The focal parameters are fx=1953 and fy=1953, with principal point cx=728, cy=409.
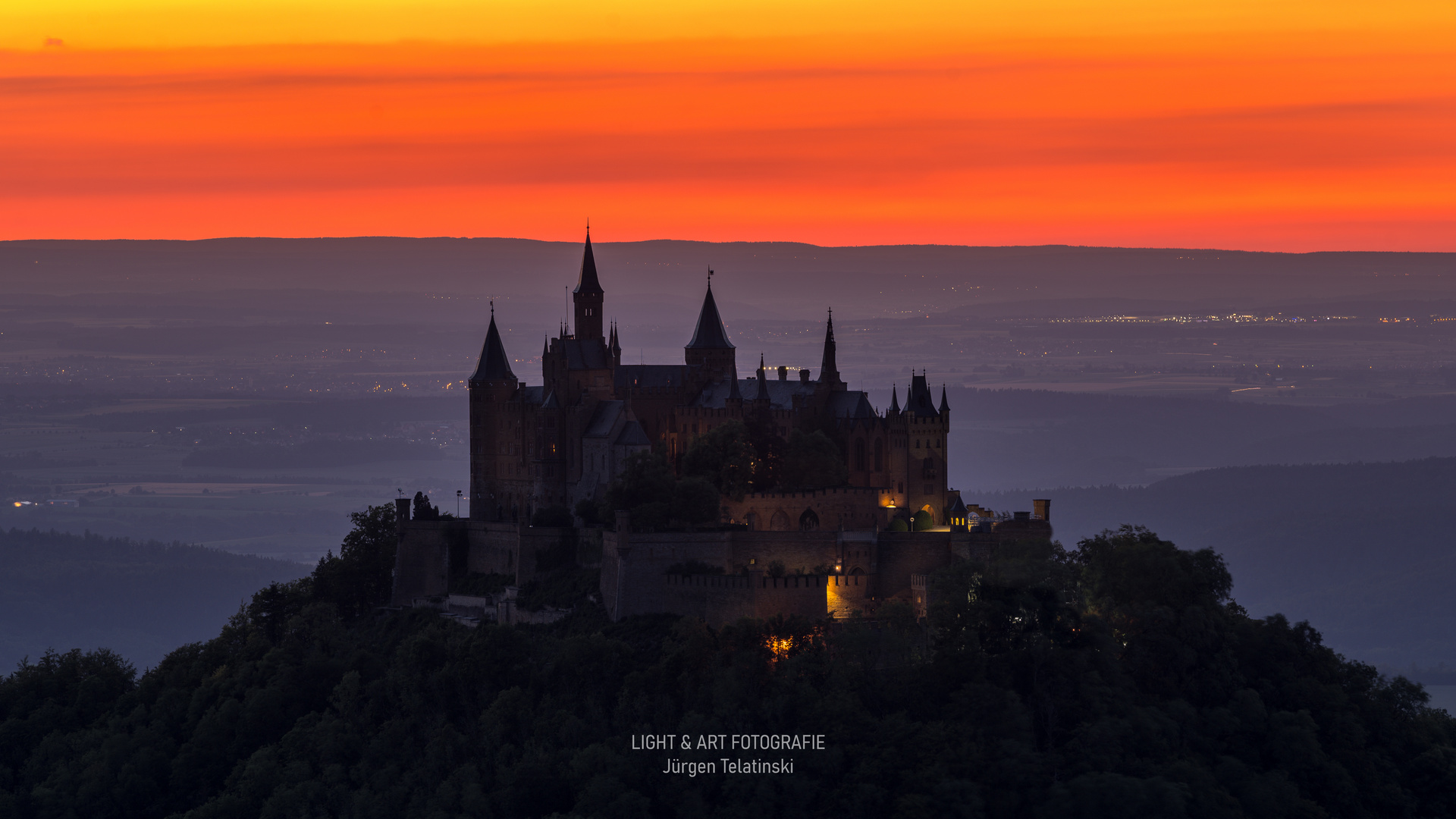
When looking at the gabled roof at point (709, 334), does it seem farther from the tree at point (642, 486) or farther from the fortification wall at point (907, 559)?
the fortification wall at point (907, 559)

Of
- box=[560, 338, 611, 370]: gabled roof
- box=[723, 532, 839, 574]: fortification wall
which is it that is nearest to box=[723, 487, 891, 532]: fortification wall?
box=[723, 532, 839, 574]: fortification wall

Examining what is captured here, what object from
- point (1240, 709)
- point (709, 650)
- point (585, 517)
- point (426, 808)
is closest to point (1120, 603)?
point (1240, 709)

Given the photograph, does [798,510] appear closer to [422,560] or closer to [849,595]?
[849,595]

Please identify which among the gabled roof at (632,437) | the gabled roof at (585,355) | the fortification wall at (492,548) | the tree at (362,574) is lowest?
the tree at (362,574)

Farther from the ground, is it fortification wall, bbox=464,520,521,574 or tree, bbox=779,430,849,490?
tree, bbox=779,430,849,490

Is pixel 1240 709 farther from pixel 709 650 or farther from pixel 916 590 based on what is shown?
pixel 709 650

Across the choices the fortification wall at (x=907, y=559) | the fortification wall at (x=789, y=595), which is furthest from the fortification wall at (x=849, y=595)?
the fortification wall at (x=789, y=595)

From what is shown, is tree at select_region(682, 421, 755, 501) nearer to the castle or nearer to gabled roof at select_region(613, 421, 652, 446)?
the castle
